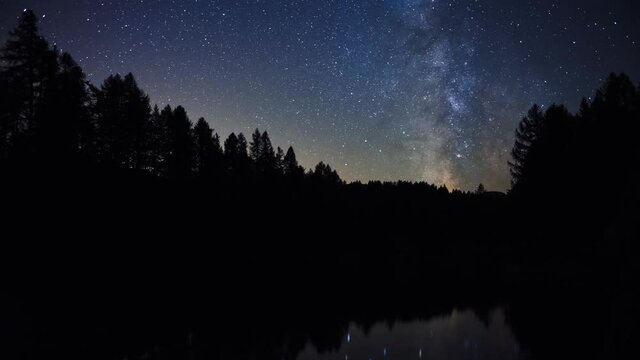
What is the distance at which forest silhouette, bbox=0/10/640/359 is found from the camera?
20.6m

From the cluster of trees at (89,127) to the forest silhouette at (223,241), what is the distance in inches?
7.0

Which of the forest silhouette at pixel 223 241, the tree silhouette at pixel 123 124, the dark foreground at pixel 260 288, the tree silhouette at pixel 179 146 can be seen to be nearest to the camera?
the dark foreground at pixel 260 288

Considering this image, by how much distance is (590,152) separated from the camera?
37969 mm

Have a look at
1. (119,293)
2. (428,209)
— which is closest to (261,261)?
(119,293)

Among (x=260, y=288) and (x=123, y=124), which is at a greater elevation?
(x=123, y=124)

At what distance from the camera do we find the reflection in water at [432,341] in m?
17.3

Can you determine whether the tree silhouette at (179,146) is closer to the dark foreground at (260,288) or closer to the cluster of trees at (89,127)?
the cluster of trees at (89,127)

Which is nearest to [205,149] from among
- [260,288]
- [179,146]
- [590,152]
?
[179,146]

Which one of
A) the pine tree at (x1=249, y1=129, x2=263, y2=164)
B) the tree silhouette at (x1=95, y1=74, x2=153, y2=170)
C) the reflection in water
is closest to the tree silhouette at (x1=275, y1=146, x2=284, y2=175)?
the pine tree at (x1=249, y1=129, x2=263, y2=164)

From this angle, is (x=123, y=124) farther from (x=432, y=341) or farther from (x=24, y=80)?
(x=432, y=341)

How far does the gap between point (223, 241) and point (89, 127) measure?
1743cm

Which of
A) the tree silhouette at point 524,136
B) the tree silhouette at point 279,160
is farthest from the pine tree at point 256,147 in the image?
the tree silhouette at point 524,136

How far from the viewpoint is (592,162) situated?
122ft

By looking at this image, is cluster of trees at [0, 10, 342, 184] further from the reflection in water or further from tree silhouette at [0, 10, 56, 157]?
the reflection in water
